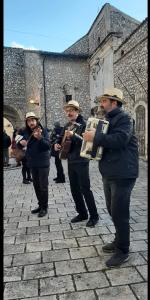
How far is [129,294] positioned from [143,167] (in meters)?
8.10

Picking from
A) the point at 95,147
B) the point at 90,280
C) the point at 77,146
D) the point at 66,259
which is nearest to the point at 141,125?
the point at 77,146

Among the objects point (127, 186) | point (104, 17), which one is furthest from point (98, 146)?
point (104, 17)

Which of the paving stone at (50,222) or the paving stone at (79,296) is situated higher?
the paving stone at (50,222)

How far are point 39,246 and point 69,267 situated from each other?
703 millimetres

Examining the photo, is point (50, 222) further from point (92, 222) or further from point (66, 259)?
point (66, 259)

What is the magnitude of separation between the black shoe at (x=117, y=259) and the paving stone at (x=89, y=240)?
0.56 meters

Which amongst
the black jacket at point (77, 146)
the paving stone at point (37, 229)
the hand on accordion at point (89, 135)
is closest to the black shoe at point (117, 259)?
the hand on accordion at point (89, 135)

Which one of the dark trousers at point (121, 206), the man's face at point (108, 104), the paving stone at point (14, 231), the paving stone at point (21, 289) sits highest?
the man's face at point (108, 104)

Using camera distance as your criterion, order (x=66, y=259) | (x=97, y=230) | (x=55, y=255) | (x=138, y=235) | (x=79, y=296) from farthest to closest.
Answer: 1. (x=97, y=230)
2. (x=138, y=235)
3. (x=55, y=255)
4. (x=66, y=259)
5. (x=79, y=296)

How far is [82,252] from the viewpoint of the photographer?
3486 mm

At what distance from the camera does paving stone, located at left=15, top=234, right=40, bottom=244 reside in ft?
12.9

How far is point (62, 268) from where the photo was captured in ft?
10.3

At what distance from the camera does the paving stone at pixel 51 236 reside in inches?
156

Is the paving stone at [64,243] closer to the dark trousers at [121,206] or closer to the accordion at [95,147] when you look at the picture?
the dark trousers at [121,206]
